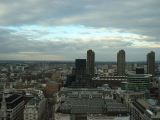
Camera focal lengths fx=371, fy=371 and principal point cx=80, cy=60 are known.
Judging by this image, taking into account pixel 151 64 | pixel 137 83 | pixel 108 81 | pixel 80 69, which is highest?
pixel 151 64

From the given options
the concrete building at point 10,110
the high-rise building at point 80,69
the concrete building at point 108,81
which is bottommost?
the concrete building at point 10,110

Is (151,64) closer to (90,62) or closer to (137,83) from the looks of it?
(90,62)

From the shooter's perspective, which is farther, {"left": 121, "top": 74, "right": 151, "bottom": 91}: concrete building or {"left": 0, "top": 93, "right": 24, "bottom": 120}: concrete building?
{"left": 121, "top": 74, "right": 151, "bottom": 91}: concrete building

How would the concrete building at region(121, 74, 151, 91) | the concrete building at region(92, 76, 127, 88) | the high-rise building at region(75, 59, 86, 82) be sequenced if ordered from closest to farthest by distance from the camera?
the concrete building at region(121, 74, 151, 91), the high-rise building at region(75, 59, 86, 82), the concrete building at region(92, 76, 127, 88)

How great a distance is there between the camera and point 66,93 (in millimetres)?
70438

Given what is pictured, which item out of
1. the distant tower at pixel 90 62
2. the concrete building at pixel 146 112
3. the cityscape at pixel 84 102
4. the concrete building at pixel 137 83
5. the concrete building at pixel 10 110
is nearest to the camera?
the concrete building at pixel 146 112

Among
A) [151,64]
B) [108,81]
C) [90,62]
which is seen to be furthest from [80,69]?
[151,64]

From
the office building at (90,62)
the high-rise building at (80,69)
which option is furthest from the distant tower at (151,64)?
the high-rise building at (80,69)

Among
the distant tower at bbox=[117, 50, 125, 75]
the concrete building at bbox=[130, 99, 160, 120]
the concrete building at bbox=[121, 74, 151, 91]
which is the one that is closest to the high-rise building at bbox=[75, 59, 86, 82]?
the concrete building at bbox=[121, 74, 151, 91]

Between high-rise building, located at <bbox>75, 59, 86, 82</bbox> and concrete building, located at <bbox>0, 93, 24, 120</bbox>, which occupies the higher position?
high-rise building, located at <bbox>75, 59, 86, 82</bbox>

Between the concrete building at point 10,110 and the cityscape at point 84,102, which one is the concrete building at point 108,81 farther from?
the concrete building at point 10,110

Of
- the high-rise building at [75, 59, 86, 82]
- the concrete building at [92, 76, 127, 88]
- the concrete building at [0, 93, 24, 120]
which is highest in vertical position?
the high-rise building at [75, 59, 86, 82]

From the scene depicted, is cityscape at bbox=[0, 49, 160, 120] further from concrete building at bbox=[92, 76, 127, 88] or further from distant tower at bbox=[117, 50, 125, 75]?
distant tower at bbox=[117, 50, 125, 75]

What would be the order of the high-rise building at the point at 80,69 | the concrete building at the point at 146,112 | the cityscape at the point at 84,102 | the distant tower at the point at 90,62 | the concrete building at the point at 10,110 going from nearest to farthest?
1. the concrete building at the point at 146,112
2. the concrete building at the point at 10,110
3. the cityscape at the point at 84,102
4. the high-rise building at the point at 80,69
5. the distant tower at the point at 90,62
